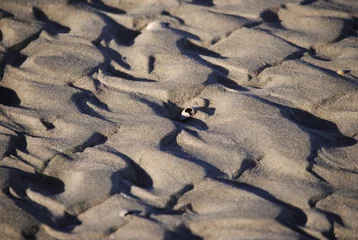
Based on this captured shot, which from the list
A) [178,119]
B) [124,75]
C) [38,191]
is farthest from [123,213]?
[124,75]

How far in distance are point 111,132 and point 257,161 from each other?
0.80 meters

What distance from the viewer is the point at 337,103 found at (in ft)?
10.4

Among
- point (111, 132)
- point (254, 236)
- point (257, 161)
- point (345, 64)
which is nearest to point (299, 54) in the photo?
point (345, 64)

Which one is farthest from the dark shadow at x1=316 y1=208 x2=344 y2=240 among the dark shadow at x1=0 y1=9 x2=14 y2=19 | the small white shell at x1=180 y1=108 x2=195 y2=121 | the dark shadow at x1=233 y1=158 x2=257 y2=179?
the dark shadow at x1=0 y1=9 x2=14 y2=19

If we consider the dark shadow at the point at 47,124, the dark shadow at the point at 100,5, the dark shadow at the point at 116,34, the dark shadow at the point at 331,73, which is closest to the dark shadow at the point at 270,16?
the dark shadow at the point at 331,73

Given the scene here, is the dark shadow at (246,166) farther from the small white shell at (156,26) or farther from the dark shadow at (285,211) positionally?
the small white shell at (156,26)

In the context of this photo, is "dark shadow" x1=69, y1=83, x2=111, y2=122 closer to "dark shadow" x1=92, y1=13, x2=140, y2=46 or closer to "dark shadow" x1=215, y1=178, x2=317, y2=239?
"dark shadow" x1=92, y1=13, x2=140, y2=46

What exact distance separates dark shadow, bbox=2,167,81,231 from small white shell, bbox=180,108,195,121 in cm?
79

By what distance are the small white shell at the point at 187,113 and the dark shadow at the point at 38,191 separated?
786 mm

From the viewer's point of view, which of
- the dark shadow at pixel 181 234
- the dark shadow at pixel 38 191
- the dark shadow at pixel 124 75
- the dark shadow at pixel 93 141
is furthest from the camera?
the dark shadow at pixel 124 75

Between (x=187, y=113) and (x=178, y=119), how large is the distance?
0.06 meters

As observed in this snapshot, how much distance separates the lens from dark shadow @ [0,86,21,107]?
334 centimetres

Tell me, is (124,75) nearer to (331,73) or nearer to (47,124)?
(47,124)

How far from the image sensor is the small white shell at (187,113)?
10.2 feet
